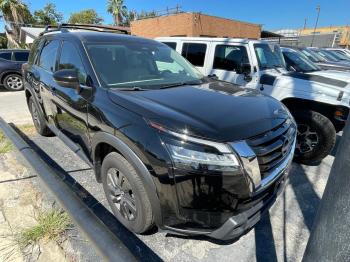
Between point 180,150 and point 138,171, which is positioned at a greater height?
point 180,150

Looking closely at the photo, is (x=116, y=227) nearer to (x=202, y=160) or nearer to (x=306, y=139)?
(x=202, y=160)

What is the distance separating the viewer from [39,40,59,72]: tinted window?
12.0 ft

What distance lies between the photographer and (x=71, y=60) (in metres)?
3.13

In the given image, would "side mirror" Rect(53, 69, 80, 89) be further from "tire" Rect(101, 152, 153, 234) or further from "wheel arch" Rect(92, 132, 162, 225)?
"tire" Rect(101, 152, 153, 234)

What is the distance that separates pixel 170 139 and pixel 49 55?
9.60ft

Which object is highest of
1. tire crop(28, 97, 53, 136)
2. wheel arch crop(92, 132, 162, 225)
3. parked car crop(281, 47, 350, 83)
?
parked car crop(281, 47, 350, 83)

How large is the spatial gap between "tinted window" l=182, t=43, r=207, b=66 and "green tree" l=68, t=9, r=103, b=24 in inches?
2283

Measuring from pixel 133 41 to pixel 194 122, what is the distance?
6.39 ft

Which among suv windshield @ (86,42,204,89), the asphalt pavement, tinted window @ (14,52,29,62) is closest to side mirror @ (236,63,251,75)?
suv windshield @ (86,42,204,89)

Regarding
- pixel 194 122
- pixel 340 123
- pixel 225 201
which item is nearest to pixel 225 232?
pixel 225 201

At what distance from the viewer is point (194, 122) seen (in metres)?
1.98

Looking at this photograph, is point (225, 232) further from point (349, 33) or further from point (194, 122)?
point (349, 33)

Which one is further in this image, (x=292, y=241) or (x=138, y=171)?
(x=292, y=241)

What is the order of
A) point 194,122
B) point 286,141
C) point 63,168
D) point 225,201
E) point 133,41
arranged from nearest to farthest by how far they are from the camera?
point 225,201
point 194,122
point 286,141
point 133,41
point 63,168
